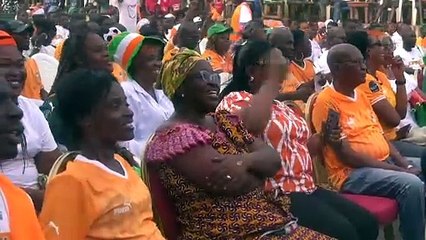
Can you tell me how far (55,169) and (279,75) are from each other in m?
1.54

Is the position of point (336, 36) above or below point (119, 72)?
below

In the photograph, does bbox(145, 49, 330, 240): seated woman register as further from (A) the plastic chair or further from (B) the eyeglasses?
(A) the plastic chair

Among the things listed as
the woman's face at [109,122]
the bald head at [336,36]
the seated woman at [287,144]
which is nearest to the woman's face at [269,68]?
the seated woman at [287,144]

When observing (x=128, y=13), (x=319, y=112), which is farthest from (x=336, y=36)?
(x=128, y=13)

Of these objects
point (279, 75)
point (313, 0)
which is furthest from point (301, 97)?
point (313, 0)

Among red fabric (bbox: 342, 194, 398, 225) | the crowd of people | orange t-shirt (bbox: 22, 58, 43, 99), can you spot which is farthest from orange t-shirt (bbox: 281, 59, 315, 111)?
orange t-shirt (bbox: 22, 58, 43, 99)

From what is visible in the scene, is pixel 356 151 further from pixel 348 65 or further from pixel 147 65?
pixel 147 65

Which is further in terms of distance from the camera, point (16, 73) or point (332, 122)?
point (332, 122)

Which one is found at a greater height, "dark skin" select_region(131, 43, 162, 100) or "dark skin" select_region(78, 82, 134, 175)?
"dark skin" select_region(78, 82, 134, 175)

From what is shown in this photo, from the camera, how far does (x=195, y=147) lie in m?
3.29

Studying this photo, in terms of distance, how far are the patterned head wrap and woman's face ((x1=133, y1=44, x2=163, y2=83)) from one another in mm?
1034

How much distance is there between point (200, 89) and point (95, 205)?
924 mm

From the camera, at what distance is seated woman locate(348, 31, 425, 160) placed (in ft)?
18.4

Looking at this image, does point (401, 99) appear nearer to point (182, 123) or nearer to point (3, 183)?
point (182, 123)
